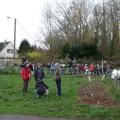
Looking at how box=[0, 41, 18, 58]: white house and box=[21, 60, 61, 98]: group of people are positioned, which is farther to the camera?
box=[0, 41, 18, 58]: white house

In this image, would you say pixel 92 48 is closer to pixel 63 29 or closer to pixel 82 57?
pixel 82 57

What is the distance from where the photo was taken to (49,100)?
71.5 ft

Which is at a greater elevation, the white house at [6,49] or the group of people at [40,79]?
the white house at [6,49]

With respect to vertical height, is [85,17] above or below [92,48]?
above

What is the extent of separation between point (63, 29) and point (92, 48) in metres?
14.9

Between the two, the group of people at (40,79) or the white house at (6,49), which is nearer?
the group of people at (40,79)

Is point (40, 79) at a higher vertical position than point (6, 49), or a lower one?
lower

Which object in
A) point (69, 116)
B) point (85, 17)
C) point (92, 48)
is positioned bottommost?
point (69, 116)

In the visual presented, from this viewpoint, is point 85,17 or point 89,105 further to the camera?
point 85,17

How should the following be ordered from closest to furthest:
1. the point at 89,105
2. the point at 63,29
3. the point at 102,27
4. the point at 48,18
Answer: the point at 89,105
the point at 102,27
the point at 63,29
the point at 48,18

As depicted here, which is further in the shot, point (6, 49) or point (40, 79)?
point (6, 49)

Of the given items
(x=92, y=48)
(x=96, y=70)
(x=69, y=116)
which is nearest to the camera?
(x=69, y=116)

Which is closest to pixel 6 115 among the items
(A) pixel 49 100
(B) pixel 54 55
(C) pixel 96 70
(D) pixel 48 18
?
(A) pixel 49 100

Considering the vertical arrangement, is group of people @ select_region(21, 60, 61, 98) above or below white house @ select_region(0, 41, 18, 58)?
below
